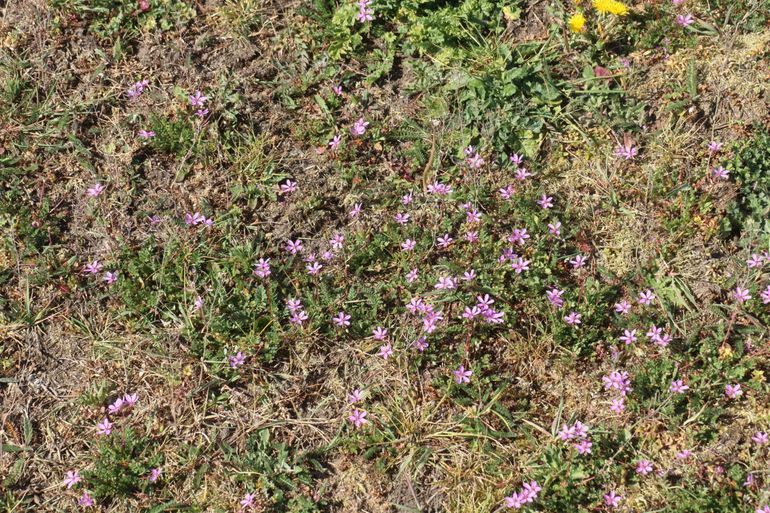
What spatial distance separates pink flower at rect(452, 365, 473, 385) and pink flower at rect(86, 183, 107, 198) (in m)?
2.38

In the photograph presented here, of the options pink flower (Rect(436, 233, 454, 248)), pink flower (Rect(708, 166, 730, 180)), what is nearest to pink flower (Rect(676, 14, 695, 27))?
pink flower (Rect(708, 166, 730, 180))

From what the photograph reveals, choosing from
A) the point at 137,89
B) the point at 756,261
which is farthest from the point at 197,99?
the point at 756,261

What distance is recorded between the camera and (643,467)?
12.3 feet

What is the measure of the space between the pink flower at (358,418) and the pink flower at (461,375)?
49 cm

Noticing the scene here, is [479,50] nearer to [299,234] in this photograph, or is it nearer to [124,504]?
[299,234]

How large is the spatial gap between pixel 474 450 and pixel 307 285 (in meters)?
1.28

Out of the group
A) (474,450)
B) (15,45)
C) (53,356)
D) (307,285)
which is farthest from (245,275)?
(15,45)

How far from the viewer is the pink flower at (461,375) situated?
13.2ft

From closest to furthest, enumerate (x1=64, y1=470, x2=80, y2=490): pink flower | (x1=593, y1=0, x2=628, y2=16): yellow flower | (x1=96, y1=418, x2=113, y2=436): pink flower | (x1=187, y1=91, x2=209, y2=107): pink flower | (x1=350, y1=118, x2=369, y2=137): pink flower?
(x1=64, y1=470, x2=80, y2=490): pink flower
(x1=96, y1=418, x2=113, y2=436): pink flower
(x1=593, y1=0, x2=628, y2=16): yellow flower
(x1=350, y1=118, x2=369, y2=137): pink flower
(x1=187, y1=91, x2=209, y2=107): pink flower

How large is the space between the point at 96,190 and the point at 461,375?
242 centimetres

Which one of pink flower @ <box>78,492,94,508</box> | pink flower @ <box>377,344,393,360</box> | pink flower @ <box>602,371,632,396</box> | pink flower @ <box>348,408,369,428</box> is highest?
pink flower @ <box>602,371,632,396</box>

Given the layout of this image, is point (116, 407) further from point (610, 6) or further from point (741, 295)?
point (610, 6)

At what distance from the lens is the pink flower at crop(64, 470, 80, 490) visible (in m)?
3.95

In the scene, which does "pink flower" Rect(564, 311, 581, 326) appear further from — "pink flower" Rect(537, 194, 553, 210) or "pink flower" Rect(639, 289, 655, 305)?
"pink flower" Rect(537, 194, 553, 210)
